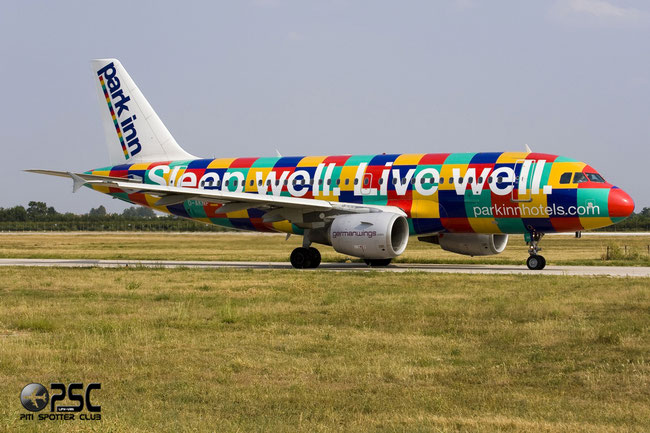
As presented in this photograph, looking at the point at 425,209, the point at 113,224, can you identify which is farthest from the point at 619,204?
the point at 113,224

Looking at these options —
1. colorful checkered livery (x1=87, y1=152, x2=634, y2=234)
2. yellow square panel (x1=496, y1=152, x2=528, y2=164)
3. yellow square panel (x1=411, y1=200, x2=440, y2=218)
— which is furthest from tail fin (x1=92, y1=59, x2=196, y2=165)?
yellow square panel (x1=496, y1=152, x2=528, y2=164)

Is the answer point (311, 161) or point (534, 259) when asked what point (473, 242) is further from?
point (311, 161)

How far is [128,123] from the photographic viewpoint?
36.2 meters

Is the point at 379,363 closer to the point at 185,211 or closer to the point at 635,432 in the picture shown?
the point at 635,432

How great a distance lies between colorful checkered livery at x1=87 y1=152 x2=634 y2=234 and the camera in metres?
27.0

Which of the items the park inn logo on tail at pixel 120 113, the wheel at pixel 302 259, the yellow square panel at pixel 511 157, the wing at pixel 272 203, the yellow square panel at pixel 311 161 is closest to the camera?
the yellow square panel at pixel 511 157

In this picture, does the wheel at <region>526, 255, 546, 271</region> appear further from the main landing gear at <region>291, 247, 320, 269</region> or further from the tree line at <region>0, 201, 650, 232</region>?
the tree line at <region>0, 201, 650, 232</region>

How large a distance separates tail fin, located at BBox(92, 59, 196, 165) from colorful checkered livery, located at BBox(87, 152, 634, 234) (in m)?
3.32

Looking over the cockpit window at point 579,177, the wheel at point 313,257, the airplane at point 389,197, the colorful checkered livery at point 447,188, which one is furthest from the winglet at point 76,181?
the cockpit window at point 579,177

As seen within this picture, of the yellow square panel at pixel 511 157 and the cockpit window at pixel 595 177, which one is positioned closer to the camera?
the cockpit window at pixel 595 177

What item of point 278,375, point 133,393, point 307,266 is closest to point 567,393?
point 278,375

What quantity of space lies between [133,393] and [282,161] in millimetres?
23568

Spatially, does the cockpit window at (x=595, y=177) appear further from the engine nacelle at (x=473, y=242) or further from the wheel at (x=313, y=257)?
the wheel at (x=313, y=257)

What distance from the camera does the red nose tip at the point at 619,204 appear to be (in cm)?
2664
